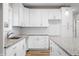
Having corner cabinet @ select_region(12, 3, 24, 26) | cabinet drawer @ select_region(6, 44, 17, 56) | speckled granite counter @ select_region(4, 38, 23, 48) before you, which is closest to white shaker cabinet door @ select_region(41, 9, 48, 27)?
corner cabinet @ select_region(12, 3, 24, 26)

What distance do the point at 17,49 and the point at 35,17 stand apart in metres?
0.54

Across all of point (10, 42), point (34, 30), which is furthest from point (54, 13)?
point (10, 42)

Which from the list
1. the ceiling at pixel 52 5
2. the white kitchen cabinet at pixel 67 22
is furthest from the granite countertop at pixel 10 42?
the white kitchen cabinet at pixel 67 22

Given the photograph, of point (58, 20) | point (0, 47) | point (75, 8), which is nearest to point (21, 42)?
point (0, 47)

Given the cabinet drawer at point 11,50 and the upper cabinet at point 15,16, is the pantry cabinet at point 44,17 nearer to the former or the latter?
Answer: the upper cabinet at point 15,16

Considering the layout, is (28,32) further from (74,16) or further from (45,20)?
(74,16)

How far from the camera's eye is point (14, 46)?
1616mm

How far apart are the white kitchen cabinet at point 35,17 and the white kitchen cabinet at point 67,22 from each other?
1.16ft

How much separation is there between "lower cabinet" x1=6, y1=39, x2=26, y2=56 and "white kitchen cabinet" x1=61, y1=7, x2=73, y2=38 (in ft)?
2.03

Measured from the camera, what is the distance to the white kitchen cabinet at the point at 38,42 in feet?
5.79

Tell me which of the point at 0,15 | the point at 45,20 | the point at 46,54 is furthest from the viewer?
the point at 45,20

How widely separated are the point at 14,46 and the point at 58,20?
0.74m

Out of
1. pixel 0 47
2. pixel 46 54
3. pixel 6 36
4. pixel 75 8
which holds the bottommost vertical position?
pixel 46 54

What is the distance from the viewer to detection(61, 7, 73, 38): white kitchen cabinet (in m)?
1.68
